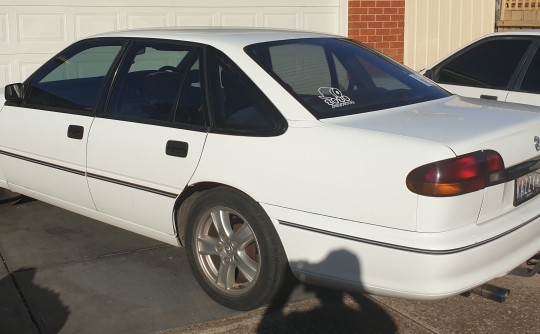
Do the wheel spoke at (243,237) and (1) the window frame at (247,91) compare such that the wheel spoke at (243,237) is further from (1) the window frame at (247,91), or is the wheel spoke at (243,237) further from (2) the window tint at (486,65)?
(2) the window tint at (486,65)

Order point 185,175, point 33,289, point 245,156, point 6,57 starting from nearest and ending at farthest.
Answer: point 245,156, point 185,175, point 33,289, point 6,57

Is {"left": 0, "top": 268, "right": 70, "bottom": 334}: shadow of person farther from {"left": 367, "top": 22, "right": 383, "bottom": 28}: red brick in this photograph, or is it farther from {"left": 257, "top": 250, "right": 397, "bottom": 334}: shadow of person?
{"left": 367, "top": 22, "right": 383, "bottom": 28}: red brick

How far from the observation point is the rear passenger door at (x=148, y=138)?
169 inches

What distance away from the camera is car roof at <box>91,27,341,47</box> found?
14.5 ft

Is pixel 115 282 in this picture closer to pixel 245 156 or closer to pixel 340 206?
pixel 245 156

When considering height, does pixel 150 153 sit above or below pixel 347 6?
below

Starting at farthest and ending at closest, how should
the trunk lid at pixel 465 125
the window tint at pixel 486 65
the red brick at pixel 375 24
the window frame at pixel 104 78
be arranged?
the red brick at pixel 375 24
the window tint at pixel 486 65
the window frame at pixel 104 78
the trunk lid at pixel 465 125

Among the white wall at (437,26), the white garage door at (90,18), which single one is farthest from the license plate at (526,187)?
the white wall at (437,26)

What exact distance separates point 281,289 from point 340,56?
5.26ft

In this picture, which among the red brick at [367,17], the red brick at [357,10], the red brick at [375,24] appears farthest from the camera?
the red brick at [375,24]

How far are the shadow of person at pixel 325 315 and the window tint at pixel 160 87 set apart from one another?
114 cm

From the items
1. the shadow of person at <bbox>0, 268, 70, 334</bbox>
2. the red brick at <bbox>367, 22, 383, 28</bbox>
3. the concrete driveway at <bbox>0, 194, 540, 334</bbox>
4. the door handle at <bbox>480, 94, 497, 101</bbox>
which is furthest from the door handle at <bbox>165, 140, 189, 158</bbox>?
the red brick at <bbox>367, 22, 383, 28</bbox>

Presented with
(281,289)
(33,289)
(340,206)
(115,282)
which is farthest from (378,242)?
(33,289)

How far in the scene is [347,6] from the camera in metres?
10.5
